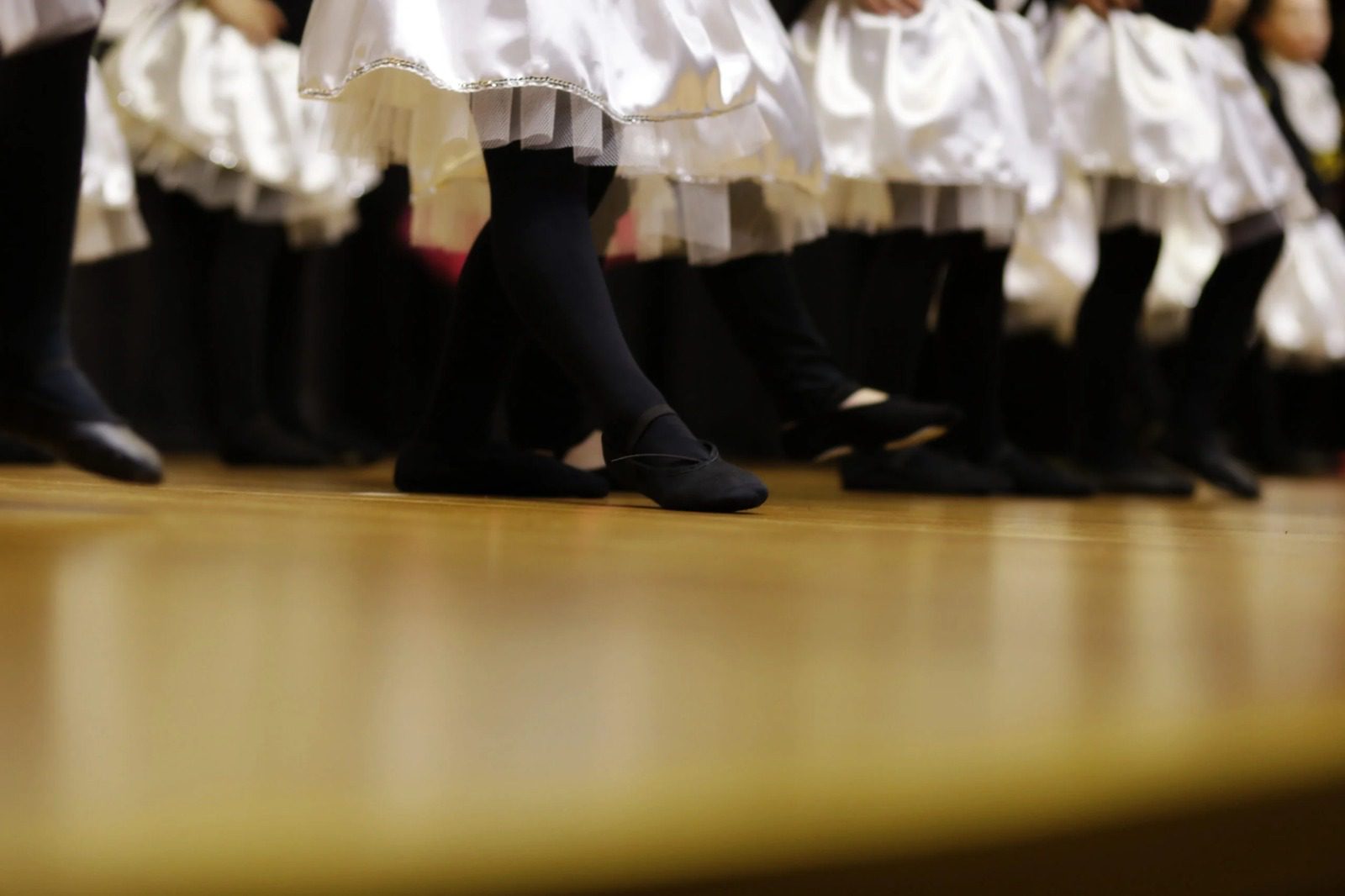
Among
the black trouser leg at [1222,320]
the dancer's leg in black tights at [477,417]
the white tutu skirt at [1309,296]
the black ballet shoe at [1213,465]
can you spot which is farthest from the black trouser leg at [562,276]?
the white tutu skirt at [1309,296]

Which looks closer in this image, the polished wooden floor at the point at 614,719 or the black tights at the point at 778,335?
the polished wooden floor at the point at 614,719

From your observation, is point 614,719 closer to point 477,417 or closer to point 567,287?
point 567,287

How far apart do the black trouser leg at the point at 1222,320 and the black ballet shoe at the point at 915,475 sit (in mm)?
649

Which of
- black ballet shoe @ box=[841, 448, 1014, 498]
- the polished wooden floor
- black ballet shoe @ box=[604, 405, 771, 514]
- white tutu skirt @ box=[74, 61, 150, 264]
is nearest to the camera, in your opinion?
the polished wooden floor

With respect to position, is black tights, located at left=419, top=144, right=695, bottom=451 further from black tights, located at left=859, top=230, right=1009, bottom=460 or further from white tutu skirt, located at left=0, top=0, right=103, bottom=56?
black tights, located at left=859, top=230, right=1009, bottom=460

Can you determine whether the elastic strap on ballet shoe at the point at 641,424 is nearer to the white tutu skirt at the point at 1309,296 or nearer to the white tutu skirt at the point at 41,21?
the white tutu skirt at the point at 41,21

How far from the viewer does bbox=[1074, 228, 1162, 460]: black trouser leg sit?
2264mm

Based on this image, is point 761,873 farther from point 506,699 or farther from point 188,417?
point 188,417

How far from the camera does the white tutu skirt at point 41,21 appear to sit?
0.96 metres

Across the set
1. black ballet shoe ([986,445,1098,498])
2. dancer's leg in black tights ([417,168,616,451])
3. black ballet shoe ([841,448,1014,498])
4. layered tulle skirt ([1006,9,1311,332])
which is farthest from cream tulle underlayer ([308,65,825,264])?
layered tulle skirt ([1006,9,1311,332])

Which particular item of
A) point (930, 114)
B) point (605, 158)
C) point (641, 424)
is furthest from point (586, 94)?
point (930, 114)

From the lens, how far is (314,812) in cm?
22

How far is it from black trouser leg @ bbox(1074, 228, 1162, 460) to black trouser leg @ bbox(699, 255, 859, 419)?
88 centimetres

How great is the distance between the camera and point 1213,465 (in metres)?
2.24
